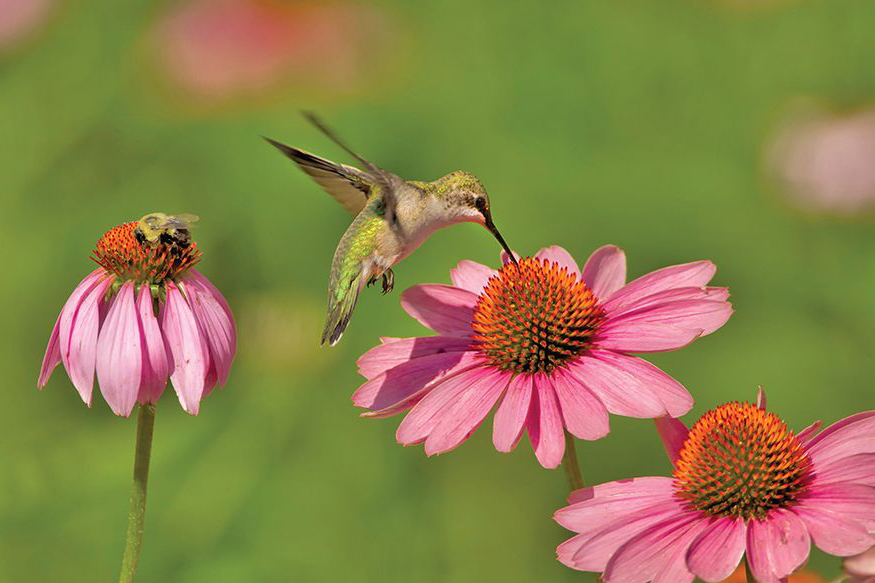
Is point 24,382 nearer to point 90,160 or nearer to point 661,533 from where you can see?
point 90,160

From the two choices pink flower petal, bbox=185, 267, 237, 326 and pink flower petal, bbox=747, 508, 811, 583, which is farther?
pink flower petal, bbox=185, 267, 237, 326

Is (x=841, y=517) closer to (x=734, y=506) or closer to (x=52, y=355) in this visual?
(x=734, y=506)

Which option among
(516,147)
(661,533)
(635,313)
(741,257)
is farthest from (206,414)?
(661,533)

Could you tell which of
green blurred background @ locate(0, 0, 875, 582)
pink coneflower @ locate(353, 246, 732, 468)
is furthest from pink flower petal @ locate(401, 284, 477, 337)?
green blurred background @ locate(0, 0, 875, 582)

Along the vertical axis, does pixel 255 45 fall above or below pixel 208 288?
above

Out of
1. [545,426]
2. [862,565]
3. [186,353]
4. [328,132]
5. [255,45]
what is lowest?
[862,565]

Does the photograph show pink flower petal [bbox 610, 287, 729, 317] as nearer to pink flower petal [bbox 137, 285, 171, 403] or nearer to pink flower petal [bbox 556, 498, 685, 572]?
pink flower petal [bbox 556, 498, 685, 572]

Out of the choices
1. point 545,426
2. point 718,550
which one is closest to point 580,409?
point 545,426
